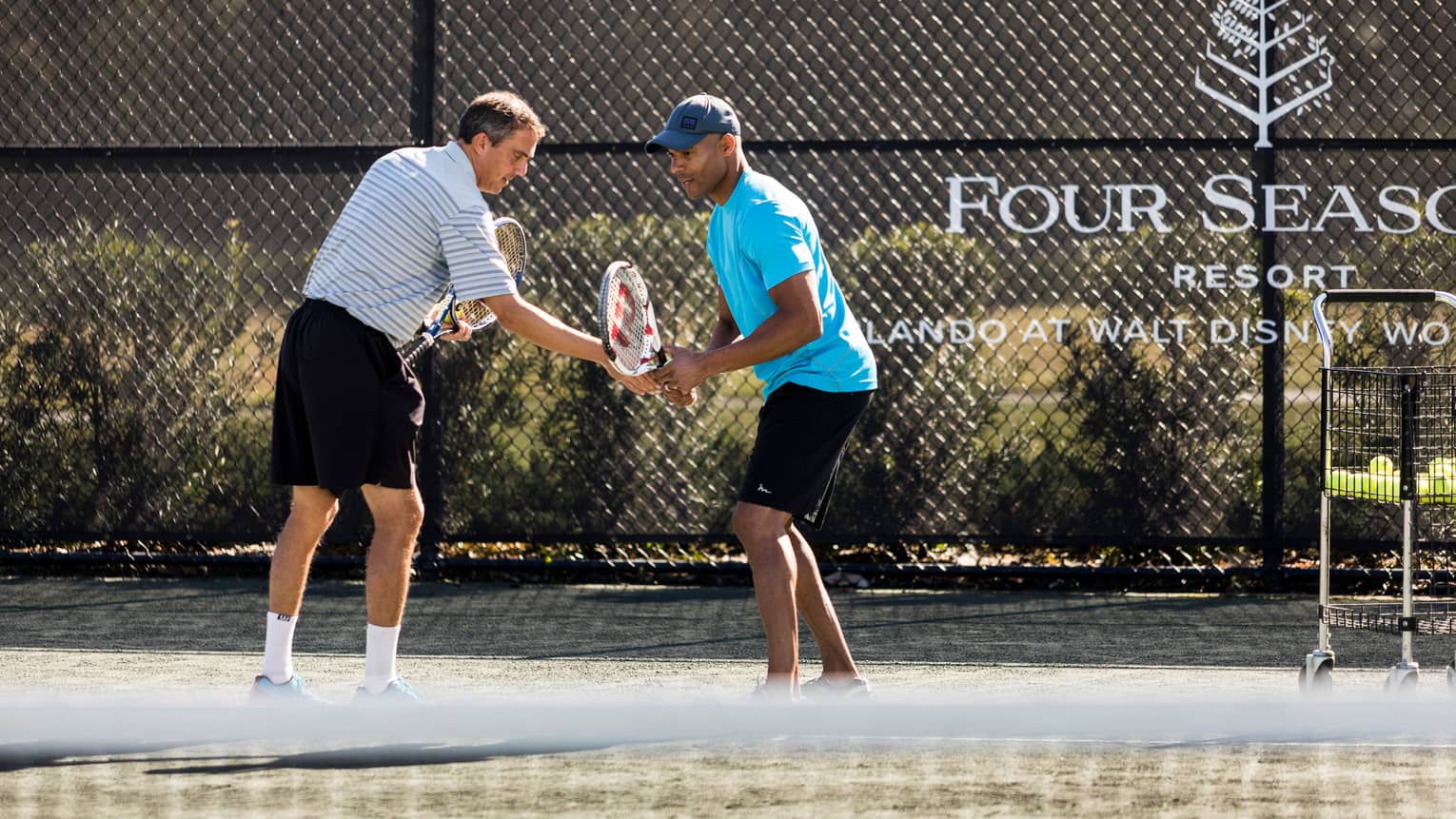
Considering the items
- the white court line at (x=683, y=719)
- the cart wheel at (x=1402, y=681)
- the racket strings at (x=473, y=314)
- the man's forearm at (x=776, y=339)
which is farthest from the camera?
the racket strings at (x=473, y=314)

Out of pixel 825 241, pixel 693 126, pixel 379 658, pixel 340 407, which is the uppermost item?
pixel 693 126

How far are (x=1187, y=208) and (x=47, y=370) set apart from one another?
4.67 m

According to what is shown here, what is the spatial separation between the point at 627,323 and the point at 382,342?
65cm

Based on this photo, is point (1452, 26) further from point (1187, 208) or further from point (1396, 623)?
point (1396, 623)

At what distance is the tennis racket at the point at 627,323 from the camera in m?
4.54

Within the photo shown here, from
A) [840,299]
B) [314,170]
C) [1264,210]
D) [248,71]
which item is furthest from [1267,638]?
[248,71]

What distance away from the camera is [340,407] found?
14.9ft

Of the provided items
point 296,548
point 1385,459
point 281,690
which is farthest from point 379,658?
point 1385,459

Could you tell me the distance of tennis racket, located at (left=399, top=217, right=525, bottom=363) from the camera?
5.04 meters

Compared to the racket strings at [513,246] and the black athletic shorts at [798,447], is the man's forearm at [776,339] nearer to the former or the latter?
the black athletic shorts at [798,447]

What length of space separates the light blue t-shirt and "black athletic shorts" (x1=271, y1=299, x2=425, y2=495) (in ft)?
3.00

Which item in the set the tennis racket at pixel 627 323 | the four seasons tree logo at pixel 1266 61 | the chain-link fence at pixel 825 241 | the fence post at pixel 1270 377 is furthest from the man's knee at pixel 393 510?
the four seasons tree logo at pixel 1266 61

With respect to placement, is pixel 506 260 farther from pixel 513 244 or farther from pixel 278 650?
pixel 278 650

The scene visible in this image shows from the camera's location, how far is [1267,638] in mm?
6090
